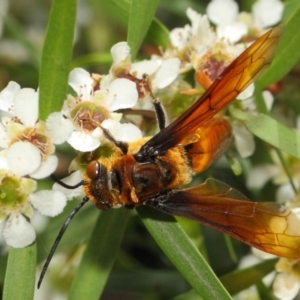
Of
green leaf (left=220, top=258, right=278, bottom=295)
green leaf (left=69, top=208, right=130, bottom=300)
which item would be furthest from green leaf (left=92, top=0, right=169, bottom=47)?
green leaf (left=220, top=258, right=278, bottom=295)

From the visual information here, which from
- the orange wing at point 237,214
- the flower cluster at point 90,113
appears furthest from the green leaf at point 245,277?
the orange wing at point 237,214

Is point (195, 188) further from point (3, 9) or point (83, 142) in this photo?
point (3, 9)

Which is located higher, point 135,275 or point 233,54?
point 233,54

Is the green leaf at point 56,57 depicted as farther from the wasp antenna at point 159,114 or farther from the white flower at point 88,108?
the wasp antenna at point 159,114

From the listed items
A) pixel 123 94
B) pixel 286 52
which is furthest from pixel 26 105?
pixel 286 52

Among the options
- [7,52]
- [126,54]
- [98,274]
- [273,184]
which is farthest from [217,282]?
[7,52]

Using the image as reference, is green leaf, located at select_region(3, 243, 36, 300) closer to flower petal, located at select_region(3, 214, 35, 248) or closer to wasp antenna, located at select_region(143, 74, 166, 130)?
flower petal, located at select_region(3, 214, 35, 248)

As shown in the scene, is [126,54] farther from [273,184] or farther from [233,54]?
[273,184]
